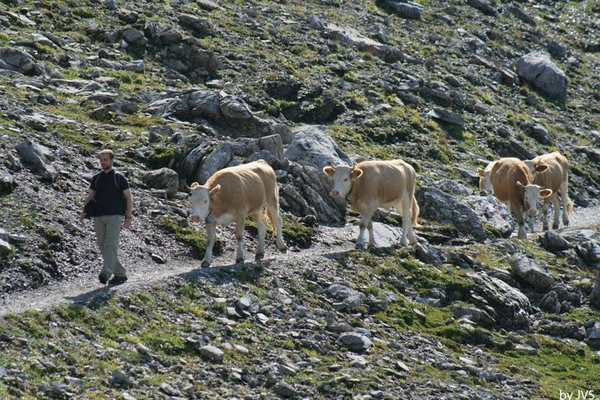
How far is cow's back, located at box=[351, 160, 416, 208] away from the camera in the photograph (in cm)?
2867

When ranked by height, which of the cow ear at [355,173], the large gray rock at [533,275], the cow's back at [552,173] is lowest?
the cow's back at [552,173]

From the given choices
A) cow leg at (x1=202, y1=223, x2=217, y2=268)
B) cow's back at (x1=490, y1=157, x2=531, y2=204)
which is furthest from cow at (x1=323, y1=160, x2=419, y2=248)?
cow's back at (x1=490, y1=157, x2=531, y2=204)

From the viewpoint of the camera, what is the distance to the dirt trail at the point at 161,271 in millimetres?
19938

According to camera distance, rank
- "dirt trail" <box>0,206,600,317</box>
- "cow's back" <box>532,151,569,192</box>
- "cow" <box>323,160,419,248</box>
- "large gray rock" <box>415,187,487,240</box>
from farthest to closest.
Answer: "cow's back" <box>532,151,569,192</box> → "large gray rock" <box>415,187,487,240</box> → "cow" <box>323,160,419,248</box> → "dirt trail" <box>0,206,600,317</box>

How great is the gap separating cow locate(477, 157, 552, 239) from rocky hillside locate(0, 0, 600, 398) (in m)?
1.01

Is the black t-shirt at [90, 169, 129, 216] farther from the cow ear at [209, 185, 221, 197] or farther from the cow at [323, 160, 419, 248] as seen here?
the cow at [323, 160, 419, 248]

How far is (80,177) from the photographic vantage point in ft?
90.8

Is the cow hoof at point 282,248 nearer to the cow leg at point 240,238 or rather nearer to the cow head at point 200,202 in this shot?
the cow leg at point 240,238

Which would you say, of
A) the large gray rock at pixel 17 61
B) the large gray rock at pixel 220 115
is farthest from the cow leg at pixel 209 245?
the large gray rock at pixel 17 61

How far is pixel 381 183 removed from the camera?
2911 cm

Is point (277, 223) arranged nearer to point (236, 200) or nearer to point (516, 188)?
point (236, 200)

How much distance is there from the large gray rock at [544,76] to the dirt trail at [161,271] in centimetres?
3805

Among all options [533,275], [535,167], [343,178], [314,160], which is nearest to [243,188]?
[343,178]

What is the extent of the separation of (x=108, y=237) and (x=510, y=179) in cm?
1850
